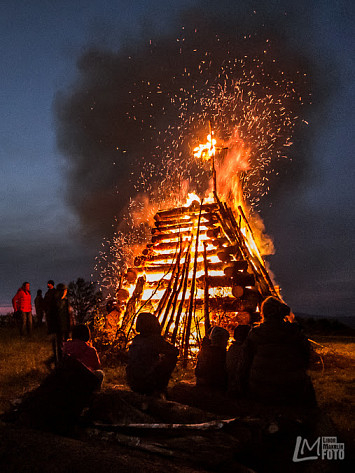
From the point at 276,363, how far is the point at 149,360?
6.42 feet

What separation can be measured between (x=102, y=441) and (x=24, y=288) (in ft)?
34.9

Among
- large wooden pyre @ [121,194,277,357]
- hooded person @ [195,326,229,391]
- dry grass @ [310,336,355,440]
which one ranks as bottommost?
dry grass @ [310,336,355,440]

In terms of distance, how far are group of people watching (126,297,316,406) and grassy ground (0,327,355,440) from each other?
994 mm

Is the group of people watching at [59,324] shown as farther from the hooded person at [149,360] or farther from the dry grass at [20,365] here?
the hooded person at [149,360]

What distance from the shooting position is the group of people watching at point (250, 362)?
178 inches

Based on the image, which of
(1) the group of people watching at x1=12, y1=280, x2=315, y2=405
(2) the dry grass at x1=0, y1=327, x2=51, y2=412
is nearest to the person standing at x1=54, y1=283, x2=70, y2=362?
(2) the dry grass at x1=0, y1=327, x2=51, y2=412

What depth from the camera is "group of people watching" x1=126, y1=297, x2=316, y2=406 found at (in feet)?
14.8

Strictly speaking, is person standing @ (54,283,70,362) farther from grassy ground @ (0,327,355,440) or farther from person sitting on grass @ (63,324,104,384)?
person sitting on grass @ (63,324,104,384)

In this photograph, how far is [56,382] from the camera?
14.5ft

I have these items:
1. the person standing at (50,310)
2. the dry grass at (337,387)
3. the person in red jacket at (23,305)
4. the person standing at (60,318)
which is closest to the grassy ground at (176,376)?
the dry grass at (337,387)

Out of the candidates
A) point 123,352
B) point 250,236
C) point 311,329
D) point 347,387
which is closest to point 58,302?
point 123,352

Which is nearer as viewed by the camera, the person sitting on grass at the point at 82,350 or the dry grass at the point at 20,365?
the person sitting on grass at the point at 82,350

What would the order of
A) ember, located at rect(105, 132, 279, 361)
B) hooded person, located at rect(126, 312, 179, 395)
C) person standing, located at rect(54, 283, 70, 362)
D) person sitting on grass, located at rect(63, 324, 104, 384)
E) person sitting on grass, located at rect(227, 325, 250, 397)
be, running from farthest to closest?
1. ember, located at rect(105, 132, 279, 361)
2. person standing, located at rect(54, 283, 70, 362)
3. person sitting on grass, located at rect(63, 324, 104, 384)
4. hooded person, located at rect(126, 312, 179, 395)
5. person sitting on grass, located at rect(227, 325, 250, 397)

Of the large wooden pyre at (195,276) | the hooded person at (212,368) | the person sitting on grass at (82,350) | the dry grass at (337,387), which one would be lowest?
the dry grass at (337,387)
